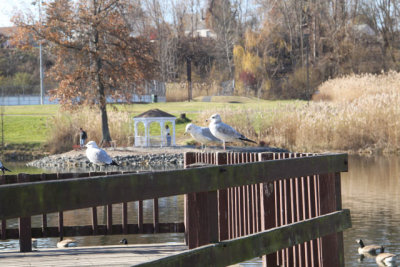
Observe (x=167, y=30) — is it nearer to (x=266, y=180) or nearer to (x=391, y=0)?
(x=391, y=0)

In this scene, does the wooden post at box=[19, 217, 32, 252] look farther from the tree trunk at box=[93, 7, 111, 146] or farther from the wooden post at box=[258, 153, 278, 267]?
the tree trunk at box=[93, 7, 111, 146]

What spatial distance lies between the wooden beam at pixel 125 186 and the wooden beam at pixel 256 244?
1.17ft

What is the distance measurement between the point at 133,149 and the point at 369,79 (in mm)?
15649

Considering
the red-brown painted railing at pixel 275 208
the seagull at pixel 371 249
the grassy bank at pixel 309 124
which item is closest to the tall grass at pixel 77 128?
the grassy bank at pixel 309 124

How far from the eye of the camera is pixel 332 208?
20.1ft

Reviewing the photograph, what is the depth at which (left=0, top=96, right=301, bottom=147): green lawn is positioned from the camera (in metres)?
43.3

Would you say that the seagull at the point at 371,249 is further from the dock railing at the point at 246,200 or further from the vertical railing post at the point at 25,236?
the vertical railing post at the point at 25,236

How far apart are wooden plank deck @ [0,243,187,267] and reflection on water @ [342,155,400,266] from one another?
5216 mm

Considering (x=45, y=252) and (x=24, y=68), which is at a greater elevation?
(x=24, y=68)

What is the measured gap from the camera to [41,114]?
168 feet

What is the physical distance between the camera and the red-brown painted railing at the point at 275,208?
565 cm

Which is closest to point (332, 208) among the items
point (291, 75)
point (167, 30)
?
point (291, 75)

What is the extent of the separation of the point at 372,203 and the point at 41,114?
3626 cm

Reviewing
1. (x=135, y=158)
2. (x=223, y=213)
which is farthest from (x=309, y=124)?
(x=223, y=213)
